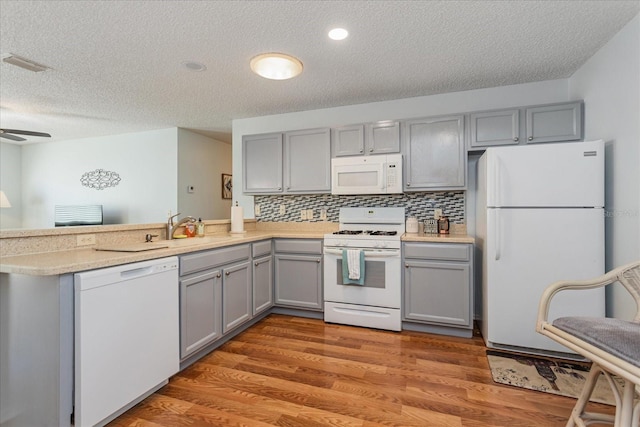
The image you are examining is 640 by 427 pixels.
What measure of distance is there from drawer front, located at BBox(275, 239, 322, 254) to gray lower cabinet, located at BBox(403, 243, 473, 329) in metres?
0.86

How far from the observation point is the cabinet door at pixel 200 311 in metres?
2.09

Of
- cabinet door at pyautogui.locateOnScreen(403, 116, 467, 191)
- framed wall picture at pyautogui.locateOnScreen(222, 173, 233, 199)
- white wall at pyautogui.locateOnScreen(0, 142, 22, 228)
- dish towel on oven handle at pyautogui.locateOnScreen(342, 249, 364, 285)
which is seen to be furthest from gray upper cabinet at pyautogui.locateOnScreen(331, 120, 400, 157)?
white wall at pyautogui.locateOnScreen(0, 142, 22, 228)

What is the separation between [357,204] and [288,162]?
0.92 m

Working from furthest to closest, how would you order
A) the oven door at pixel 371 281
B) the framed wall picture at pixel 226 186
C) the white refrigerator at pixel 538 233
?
the framed wall picture at pixel 226 186, the oven door at pixel 371 281, the white refrigerator at pixel 538 233

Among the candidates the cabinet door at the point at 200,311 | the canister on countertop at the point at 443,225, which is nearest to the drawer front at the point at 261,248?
the cabinet door at the point at 200,311

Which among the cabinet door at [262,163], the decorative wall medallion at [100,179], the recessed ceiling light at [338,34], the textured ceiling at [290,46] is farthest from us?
the decorative wall medallion at [100,179]

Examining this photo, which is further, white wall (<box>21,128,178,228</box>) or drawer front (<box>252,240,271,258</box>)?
white wall (<box>21,128,178,228</box>)

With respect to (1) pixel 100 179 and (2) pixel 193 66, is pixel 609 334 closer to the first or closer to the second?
(2) pixel 193 66

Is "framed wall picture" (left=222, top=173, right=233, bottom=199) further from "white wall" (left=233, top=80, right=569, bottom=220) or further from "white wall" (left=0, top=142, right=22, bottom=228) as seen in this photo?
"white wall" (left=0, top=142, right=22, bottom=228)

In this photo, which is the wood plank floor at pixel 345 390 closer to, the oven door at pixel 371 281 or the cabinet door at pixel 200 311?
the cabinet door at pixel 200 311

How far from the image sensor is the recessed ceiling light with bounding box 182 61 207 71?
2527mm

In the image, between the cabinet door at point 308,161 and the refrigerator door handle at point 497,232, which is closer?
the refrigerator door handle at point 497,232

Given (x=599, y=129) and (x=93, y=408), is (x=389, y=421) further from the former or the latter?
(x=599, y=129)

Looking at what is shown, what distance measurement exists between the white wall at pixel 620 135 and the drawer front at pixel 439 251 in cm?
95
